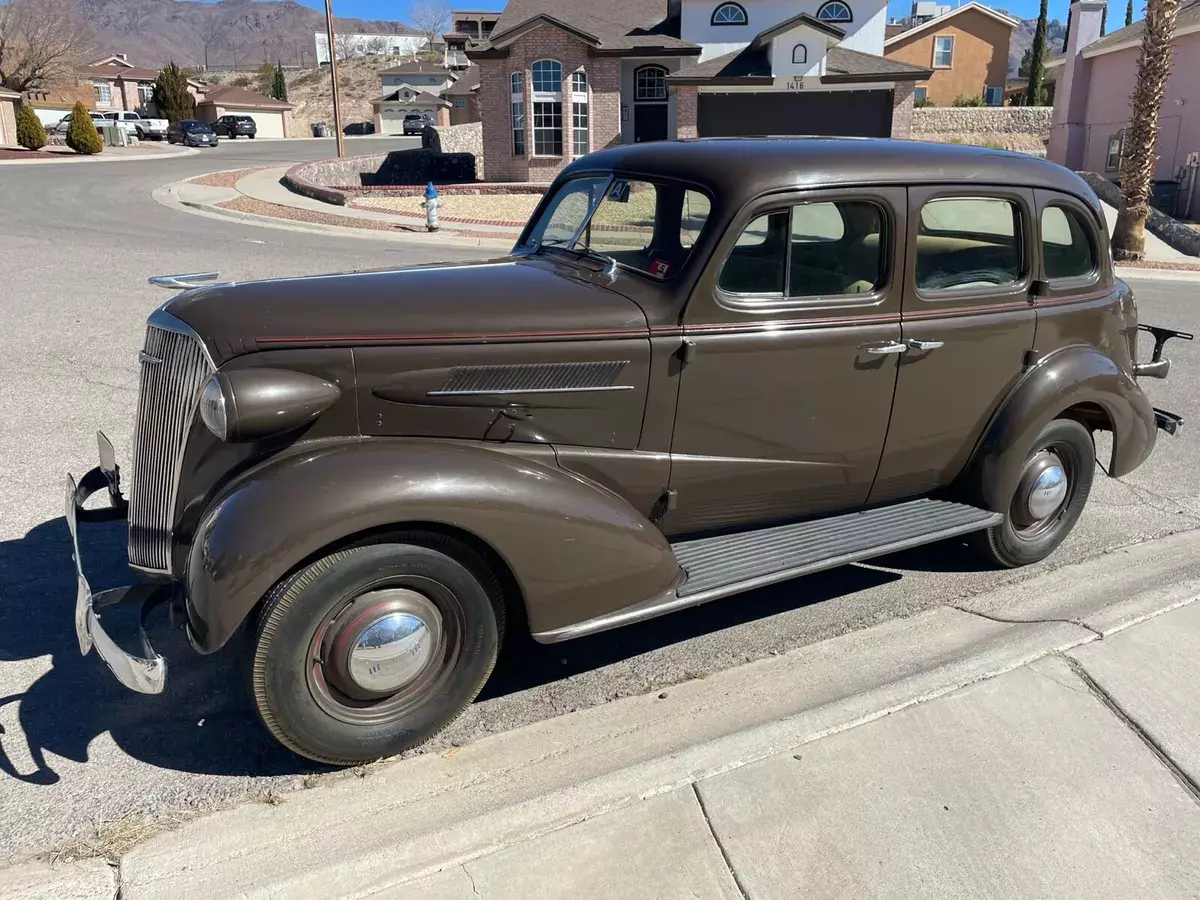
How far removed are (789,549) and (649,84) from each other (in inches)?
1095

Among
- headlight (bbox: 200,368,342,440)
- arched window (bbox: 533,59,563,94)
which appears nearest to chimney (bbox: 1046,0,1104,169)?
arched window (bbox: 533,59,563,94)

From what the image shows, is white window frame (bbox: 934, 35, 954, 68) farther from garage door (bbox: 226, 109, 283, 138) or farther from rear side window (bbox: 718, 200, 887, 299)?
rear side window (bbox: 718, 200, 887, 299)

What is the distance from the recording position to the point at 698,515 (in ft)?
11.8

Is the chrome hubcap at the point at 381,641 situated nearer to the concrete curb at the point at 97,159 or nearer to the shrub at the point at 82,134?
the concrete curb at the point at 97,159

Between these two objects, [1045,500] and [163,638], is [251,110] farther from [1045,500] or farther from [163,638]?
[1045,500]

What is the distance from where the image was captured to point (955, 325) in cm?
384

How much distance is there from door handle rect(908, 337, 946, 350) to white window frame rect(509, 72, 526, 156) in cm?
2427

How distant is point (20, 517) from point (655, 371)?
11.0 feet

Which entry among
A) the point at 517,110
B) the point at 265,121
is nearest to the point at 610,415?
the point at 517,110

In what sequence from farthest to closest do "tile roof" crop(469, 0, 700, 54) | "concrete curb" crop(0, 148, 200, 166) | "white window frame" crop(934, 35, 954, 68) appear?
"white window frame" crop(934, 35, 954, 68) → "concrete curb" crop(0, 148, 200, 166) → "tile roof" crop(469, 0, 700, 54)

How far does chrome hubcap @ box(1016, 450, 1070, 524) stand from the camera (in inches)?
168

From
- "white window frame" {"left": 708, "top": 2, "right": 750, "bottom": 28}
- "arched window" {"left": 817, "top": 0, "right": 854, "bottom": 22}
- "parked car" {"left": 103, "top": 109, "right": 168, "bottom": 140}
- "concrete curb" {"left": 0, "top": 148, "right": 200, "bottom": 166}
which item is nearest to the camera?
"white window frame" {"left": 708, "top": 2, "right": 750, "bottom": 28}

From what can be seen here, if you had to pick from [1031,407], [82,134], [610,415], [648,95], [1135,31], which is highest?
[1135,31]

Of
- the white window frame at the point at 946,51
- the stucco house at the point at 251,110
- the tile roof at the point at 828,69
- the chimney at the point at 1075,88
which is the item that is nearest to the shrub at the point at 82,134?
the tile roof at the point at 828,69
